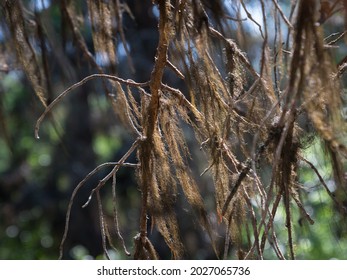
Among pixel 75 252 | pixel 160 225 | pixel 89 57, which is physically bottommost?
pixel 75 252

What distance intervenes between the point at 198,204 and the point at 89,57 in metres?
0.57

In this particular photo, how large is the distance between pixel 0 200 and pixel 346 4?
663cm

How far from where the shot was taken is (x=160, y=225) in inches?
57.1

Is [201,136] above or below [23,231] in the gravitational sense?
above

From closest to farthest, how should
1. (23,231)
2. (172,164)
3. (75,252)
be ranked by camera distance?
(172,164)
(75,252)
(23,231)

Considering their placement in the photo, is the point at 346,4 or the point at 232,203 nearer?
the point at 346,4

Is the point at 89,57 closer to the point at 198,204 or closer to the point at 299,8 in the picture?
the point at 198,204

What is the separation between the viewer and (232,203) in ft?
4.52

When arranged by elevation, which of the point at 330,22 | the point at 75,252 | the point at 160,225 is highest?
the point at 330,22

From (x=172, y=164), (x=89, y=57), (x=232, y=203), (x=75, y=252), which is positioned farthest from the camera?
(x=75, y=252)
